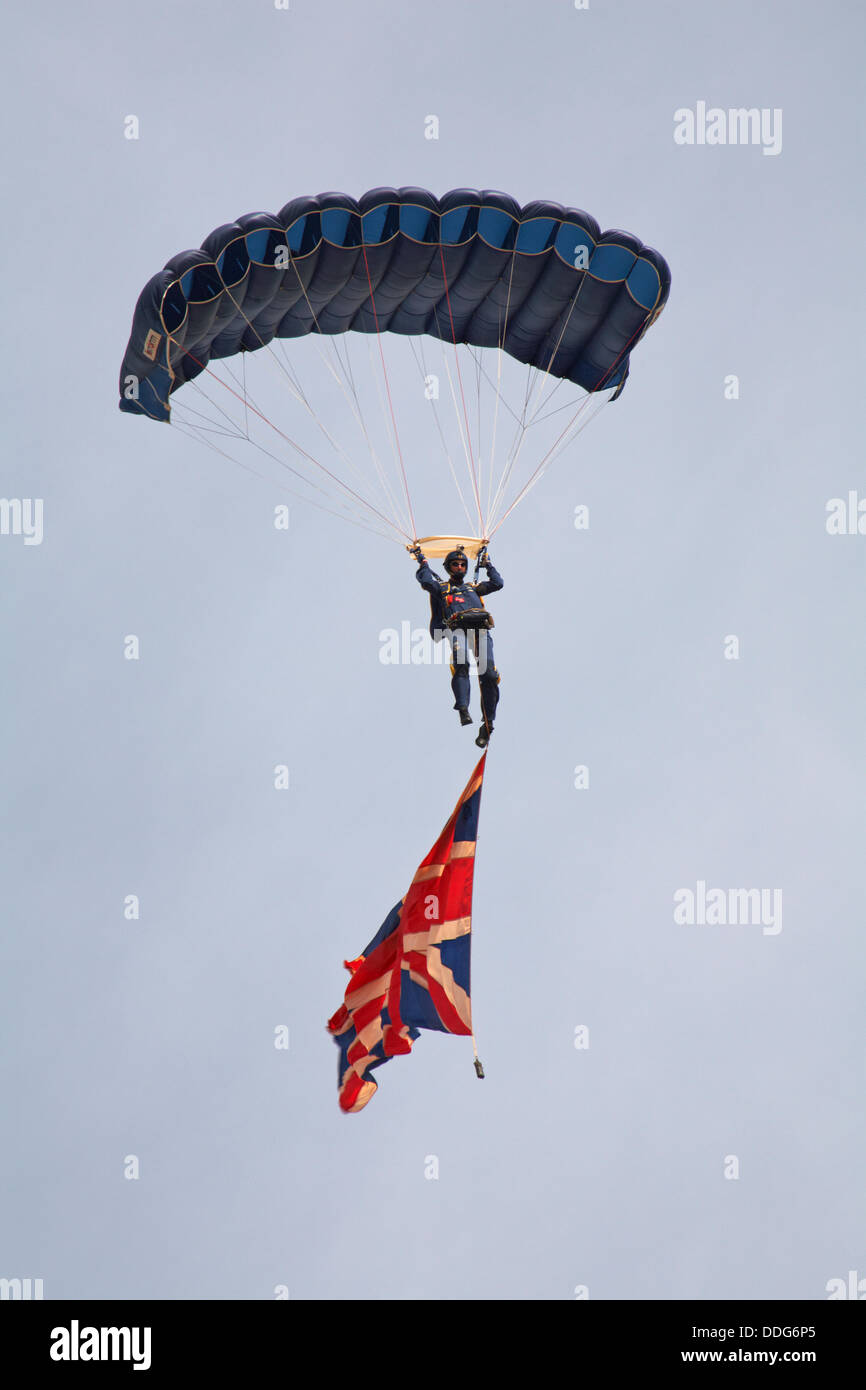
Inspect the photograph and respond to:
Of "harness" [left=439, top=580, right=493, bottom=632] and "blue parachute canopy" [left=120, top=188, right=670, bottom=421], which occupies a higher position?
"blue parachute canopy" [left=120, top=188, right=670, bottom=421]

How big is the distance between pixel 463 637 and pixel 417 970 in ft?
12.6

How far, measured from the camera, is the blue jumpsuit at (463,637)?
18312mm

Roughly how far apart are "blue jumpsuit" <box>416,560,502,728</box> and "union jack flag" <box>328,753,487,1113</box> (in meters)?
0.91

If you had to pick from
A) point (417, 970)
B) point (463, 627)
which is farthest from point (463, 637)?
point (417, 970)

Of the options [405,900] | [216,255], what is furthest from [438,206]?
[405,900]

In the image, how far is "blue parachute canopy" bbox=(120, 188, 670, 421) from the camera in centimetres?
1834

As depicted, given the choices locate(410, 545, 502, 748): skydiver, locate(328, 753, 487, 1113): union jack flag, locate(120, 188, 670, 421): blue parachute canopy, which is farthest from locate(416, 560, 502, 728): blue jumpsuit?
locate(120, 188, 670, 421): blue parachute canopy

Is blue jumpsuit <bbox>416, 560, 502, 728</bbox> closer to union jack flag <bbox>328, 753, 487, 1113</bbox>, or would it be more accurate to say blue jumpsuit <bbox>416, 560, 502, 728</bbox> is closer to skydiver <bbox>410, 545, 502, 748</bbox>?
skydiver <bbox>410, 545, 502, 748</bbox>

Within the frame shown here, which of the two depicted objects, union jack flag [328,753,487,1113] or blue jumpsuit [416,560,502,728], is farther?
blue jumpsuit [416,560,502,728]

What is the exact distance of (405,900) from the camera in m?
18.8

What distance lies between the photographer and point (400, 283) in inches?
772
